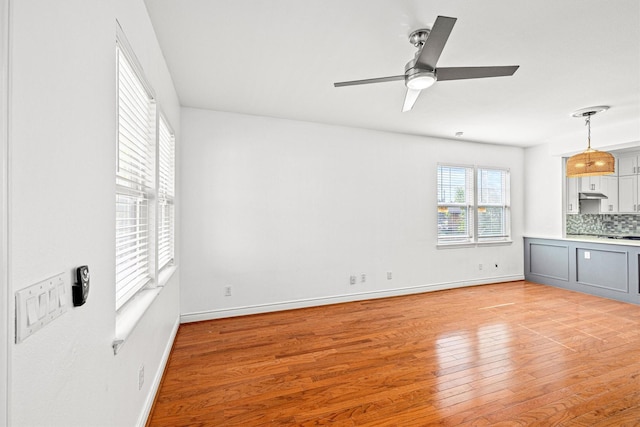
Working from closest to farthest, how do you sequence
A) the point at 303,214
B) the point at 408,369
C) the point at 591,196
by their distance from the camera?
the point at 408,369 < the point at 303,214 < the point at 591,196

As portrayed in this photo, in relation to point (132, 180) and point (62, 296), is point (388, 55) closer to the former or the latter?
point (132, 180)

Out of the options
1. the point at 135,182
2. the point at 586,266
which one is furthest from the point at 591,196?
the point at 135,182

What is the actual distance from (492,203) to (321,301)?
373 centimetres

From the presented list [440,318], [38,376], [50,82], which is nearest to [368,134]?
[440,318]

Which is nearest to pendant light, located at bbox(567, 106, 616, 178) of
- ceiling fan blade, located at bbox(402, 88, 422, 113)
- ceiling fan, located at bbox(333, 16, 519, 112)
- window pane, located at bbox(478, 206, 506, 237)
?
window pane, located at bbox(478, 206, 506, 237)

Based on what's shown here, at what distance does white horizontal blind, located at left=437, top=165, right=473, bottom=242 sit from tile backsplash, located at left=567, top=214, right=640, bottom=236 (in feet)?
8.26

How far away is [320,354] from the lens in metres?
2.90

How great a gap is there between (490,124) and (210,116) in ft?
12.7

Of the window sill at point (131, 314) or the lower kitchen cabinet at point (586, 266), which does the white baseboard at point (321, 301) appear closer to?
the lower kitchen cabinet at point (586, 266)

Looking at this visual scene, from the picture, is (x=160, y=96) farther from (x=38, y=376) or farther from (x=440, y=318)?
(x=440, y=318)

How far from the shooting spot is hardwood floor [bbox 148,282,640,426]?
2.04 metres

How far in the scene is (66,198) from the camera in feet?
3.24

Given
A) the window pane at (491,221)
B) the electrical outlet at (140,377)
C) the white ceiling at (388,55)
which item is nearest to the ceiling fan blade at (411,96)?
the white ceiling at (388,55)

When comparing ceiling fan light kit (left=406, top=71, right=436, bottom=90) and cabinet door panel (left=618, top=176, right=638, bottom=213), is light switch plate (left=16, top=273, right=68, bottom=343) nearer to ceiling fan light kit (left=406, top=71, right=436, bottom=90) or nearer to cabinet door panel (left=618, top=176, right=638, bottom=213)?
ceiling fan light kit (left=406, top=71, right=436, bottom=90)
